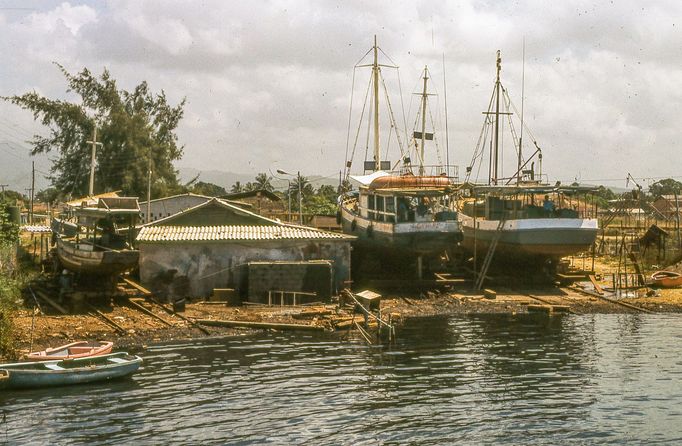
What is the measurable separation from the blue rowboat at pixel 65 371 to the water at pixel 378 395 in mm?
323

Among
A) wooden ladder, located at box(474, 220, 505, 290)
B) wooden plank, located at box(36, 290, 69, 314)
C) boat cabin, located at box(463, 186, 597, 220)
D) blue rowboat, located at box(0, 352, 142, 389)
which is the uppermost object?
boat cabin, located at box(463, 186, 597, 220)

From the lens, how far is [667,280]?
Result: 42.2 meters

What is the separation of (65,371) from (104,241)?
14264mm

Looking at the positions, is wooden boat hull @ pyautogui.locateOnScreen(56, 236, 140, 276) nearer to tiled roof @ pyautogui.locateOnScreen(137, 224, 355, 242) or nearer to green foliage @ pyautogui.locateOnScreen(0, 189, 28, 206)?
tiled roof @ pyautogui.locateOnScreen(137, 224, 355, 242)

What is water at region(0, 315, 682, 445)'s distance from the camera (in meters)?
19.3

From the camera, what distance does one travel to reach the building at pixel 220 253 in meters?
36.9

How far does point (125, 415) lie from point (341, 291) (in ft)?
59.4

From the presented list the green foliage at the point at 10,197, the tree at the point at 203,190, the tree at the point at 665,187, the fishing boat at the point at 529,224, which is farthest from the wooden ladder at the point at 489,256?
the tree at the point at 665,187

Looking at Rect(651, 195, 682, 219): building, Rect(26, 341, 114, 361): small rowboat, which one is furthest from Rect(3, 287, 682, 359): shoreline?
Rect(651, 195, 682, 219): building

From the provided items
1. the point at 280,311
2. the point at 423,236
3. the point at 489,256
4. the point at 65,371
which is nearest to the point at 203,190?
the point at 489,256

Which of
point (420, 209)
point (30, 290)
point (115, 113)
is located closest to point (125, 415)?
point (30, 290)

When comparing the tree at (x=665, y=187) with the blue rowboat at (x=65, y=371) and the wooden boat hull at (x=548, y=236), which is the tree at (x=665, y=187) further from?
the blue rowboat at (x=65, y=371)

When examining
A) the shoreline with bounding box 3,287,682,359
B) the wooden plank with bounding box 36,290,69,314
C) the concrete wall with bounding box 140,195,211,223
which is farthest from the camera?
the concrete wall with bounding box 140,195,211,223

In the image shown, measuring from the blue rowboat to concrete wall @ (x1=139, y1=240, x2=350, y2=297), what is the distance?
40.0 feet
